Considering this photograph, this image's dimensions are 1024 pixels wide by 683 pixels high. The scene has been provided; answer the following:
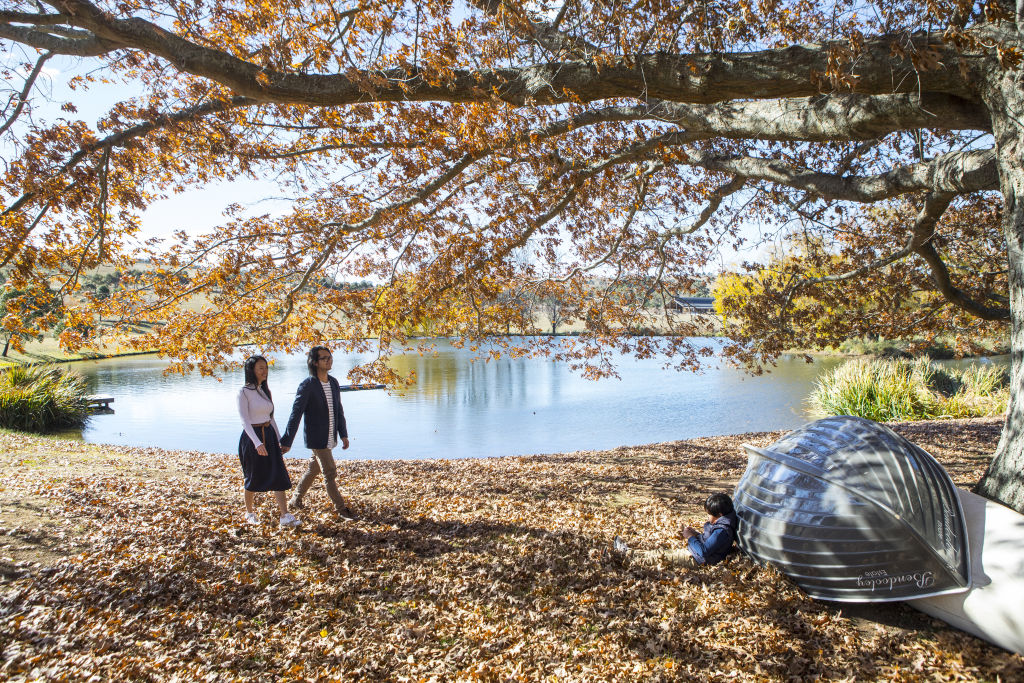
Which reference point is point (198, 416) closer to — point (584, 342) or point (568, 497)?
point (584, 342)

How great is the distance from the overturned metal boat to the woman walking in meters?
4.41

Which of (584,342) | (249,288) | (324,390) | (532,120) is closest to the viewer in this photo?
(324,390)

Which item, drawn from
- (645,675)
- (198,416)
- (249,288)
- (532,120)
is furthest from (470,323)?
(198,416)

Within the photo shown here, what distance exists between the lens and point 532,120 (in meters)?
7.02

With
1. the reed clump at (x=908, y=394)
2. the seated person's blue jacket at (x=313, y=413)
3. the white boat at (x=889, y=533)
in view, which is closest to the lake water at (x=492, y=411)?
the reed clump at (x=908, y=394)

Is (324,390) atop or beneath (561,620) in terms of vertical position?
atop

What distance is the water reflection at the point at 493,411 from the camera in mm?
A: 16703

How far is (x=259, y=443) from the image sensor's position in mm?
5781

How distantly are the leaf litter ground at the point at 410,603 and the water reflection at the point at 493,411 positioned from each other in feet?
18.6

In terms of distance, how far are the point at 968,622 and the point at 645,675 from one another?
194 centimetres

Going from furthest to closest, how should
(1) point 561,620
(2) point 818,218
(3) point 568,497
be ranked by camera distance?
(2) point 818,218, (3) point 568,497, (1) point 561,620

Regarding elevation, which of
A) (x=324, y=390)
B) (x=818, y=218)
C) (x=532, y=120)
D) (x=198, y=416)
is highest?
(x=532, y=120)

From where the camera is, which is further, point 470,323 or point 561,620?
point 470,323

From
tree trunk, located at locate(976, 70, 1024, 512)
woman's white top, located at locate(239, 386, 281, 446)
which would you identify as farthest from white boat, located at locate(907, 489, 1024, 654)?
woman's white top, located at locate(239, 386, 281, 446)
